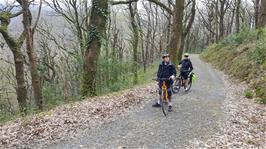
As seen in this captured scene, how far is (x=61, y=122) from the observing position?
10219mm

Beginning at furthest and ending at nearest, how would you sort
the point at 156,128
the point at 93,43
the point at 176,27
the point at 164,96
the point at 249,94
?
the point at 176,27
the point at 93,43
the point at 249,94
the point at 164,96
the point at 156,128

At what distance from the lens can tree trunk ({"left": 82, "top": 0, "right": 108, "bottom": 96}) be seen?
1581 centimetres

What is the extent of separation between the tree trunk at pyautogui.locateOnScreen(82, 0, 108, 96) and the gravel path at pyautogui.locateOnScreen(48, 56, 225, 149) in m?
3.22

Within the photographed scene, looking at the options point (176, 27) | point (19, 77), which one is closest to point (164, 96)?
point (19, 77)

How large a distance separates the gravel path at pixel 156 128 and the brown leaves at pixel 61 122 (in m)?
0.46

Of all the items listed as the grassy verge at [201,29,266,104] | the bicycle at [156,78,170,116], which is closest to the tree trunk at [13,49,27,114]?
the bicycle at [156,78,170,116]

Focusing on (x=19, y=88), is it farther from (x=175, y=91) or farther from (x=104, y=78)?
(x=175, y=91)

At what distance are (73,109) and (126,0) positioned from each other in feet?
41.2

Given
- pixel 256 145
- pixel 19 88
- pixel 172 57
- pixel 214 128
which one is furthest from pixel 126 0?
pixel 256 145

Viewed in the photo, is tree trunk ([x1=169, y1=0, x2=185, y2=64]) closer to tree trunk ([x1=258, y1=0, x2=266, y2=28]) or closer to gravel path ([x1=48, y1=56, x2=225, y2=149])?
tree trunk ([x1=258, y1=0, x2=266, y2=28])

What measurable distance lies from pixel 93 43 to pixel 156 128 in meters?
7.26

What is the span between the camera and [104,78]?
79.2 ft

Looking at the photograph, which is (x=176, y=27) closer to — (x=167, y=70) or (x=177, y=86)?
(x=177, y=86)

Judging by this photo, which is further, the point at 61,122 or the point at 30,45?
the point at 30,45
